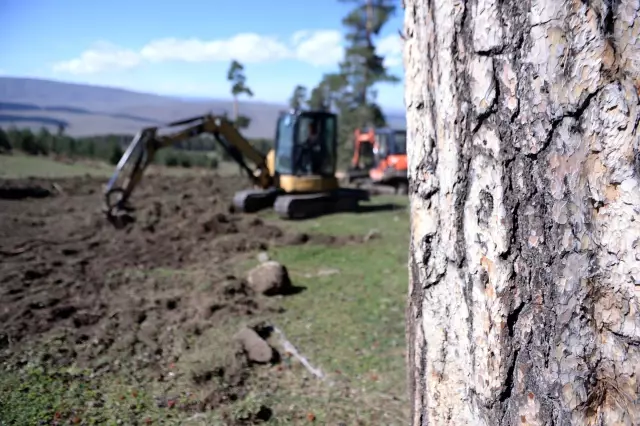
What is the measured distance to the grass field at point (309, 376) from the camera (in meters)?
3.71

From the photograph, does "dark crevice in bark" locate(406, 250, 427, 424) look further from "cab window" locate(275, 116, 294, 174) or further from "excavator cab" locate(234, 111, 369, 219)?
"cab window" locate(275, 116, 294, 174)

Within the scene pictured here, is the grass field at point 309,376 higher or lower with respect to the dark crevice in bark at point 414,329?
lower

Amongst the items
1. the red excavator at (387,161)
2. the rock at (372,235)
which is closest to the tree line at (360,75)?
the red excavator at (387,161)

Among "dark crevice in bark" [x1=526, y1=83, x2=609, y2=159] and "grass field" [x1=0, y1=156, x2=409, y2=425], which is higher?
"dark crevice in bark" [x1=526, y1=83, x2=609, y2=159]

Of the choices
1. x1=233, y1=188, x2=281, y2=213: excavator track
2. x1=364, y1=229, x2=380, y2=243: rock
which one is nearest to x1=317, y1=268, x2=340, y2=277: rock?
x1=364, y1=229, x2=380, y2=243: rock

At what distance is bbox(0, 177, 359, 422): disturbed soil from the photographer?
4.75m

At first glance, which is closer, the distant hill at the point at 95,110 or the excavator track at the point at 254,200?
the excavator track at the point at 254,200

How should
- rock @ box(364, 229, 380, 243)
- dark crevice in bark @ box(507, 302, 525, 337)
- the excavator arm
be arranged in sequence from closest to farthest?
dark crevice in bark @ box(507, 302, 525, 337) → rock @ box(364, 229, 380, 243) → the excavator arm

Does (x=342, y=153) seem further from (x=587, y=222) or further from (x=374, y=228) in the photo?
(x=587, y=222)

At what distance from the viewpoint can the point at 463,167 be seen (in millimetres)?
1485

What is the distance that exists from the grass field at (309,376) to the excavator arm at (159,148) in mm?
3500

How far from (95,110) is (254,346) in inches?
3600

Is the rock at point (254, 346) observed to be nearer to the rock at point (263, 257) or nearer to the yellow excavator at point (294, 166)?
the rock at point (263, 257)

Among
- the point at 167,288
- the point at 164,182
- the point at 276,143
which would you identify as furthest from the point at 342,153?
the point at 167,288
